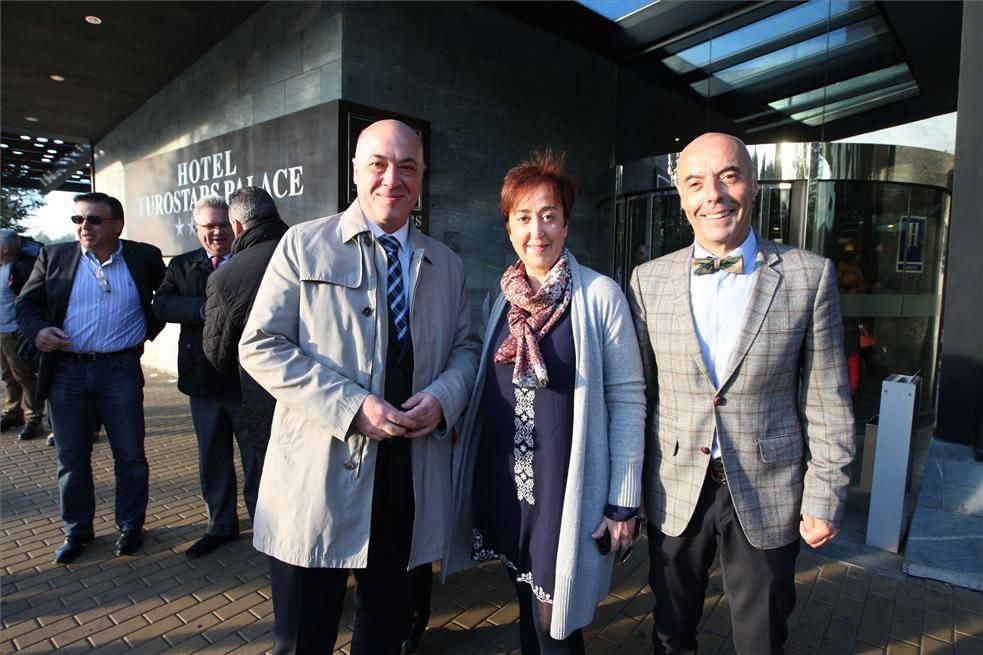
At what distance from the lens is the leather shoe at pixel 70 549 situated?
339cm

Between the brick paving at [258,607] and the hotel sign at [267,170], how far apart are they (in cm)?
404

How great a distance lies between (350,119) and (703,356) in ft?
18.6

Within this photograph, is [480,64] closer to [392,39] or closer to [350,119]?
[392,39]

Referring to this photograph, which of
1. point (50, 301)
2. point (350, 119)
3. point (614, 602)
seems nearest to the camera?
point (614, 602)

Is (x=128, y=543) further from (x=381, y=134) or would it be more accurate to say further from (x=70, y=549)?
(x=381, y=134)

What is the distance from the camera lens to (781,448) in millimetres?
1851

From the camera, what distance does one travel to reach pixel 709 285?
6.37 feet

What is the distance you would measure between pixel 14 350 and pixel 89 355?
12.8ft

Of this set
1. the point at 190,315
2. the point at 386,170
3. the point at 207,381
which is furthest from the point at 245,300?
the point at 386,170

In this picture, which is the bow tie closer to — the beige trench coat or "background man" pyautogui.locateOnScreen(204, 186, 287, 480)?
the beige trench coat

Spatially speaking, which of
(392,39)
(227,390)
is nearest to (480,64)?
(392,39)

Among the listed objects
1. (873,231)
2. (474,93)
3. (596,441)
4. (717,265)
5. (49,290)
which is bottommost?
(596,441)

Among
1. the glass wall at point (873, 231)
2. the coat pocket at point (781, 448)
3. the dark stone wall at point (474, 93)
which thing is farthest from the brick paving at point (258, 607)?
the dark stone wall at point (474, 93)

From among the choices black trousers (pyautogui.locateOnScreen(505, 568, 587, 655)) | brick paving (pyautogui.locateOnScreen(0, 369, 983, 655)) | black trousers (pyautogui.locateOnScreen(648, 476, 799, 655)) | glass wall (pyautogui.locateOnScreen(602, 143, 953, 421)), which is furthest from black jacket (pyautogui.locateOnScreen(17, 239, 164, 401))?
glass wall (pyautogui.locateOnScreen(602, 143, 953, 421))
